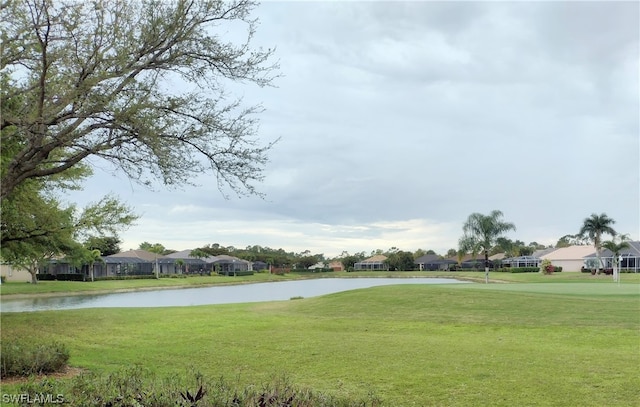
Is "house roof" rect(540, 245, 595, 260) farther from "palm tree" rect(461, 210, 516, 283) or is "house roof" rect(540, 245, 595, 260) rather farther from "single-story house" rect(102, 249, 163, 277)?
"single-story house" rect(102, 249, 163, 277)

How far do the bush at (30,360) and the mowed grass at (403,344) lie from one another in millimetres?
843

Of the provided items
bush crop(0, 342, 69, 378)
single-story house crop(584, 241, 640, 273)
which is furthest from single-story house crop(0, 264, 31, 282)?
single-story house crop(584, 241, 640, 273)

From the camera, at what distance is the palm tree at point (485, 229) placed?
4659cm

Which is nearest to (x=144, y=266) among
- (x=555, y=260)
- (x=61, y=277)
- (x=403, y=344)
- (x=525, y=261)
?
(x=61, y=277)

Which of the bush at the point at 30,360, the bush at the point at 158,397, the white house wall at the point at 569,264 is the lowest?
the white house wall at the point at 569,264

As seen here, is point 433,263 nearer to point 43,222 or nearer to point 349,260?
point 349,260

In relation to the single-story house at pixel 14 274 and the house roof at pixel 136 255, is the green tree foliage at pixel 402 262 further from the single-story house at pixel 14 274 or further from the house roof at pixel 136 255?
the single-story house at pixel 14 274

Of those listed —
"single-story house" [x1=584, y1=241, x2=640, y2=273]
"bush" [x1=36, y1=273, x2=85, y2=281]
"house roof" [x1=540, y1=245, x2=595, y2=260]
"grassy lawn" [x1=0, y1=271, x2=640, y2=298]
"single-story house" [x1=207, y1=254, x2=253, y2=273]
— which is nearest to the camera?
"grassy lawn" [x1=0, y1=271, x2=640, y2=298]

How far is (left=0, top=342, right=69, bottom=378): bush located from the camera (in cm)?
769

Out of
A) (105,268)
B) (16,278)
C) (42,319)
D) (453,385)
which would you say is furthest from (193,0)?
(105,268)

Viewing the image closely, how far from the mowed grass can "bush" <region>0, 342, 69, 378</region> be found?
843mm

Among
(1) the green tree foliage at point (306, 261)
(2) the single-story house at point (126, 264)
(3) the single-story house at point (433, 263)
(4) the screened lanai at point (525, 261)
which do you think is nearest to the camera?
(2) the single-story house at point (126, 264)

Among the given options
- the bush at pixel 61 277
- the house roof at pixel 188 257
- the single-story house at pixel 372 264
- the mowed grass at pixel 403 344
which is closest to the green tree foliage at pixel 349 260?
the single-story house at pixel 372 264

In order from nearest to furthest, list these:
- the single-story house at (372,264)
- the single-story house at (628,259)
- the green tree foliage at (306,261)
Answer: the single-story house at (628,259) < the single-story house at (372,264) < the green tree foliage at (306,261)
